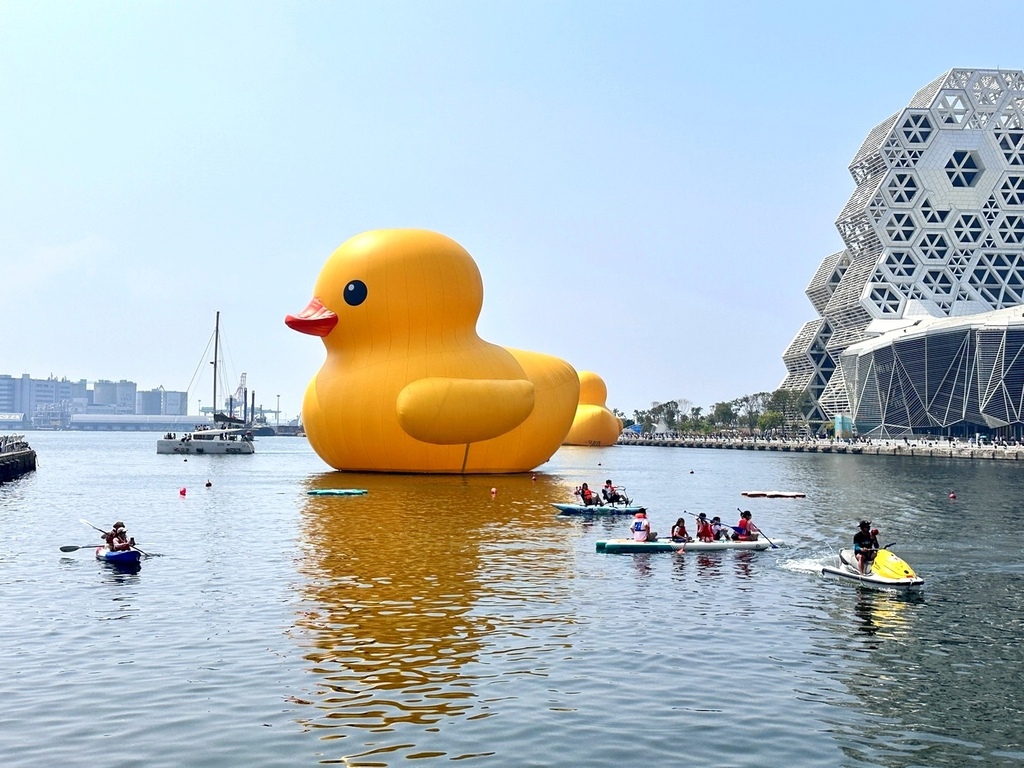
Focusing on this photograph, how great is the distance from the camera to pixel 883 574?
23172 mm

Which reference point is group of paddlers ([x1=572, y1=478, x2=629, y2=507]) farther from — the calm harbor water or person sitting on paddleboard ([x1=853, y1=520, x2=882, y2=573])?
person sitting on paddleboard ([x1=853, y1=520, x2=882, y2=573])

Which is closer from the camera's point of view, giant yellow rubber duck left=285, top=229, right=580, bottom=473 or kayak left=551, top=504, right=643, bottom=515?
kayak left=551, top=504, right=643, bottom=515

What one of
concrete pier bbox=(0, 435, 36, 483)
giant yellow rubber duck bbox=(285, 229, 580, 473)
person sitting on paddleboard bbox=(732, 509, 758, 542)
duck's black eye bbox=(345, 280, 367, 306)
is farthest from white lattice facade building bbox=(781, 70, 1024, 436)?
person sitting on paddleboard bbox=(732, 509, 758, 542)

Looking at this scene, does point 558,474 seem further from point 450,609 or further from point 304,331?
point 450,609

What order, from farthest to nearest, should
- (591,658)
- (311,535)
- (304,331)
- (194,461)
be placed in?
(194,461)
(304,331)
(311,535)
(591,658)

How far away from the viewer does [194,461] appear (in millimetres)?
85875

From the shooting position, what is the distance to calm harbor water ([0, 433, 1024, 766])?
12.4m

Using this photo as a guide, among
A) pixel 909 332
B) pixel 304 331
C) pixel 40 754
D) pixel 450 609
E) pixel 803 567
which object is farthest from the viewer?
pixel 909 332

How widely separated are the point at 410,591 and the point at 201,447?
81.9 metres

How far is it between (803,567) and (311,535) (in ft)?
42.4

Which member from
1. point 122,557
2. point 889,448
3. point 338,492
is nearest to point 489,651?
point 122,557

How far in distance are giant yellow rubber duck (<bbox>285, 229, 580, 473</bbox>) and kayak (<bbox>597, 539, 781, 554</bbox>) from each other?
17770mm

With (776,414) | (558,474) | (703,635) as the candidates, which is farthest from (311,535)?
(776,414)

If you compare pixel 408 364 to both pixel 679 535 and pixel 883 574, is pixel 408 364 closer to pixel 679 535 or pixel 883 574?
pixel 679 535
